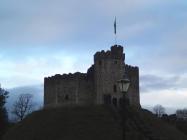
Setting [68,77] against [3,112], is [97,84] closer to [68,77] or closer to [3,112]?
[68,77]

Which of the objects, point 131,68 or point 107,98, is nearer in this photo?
point 107,98

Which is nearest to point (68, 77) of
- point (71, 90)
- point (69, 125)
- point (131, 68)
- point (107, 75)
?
point (71, 90)

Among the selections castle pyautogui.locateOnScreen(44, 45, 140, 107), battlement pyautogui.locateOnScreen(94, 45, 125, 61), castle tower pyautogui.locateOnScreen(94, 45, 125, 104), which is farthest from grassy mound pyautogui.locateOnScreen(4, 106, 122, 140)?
battlement pyautogui.locateOnScreen(94, 45, 125, 61)

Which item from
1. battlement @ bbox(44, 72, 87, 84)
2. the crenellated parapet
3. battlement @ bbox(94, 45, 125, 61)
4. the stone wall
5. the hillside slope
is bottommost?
the hillside slope

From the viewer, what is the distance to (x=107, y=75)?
→ 7288 cm

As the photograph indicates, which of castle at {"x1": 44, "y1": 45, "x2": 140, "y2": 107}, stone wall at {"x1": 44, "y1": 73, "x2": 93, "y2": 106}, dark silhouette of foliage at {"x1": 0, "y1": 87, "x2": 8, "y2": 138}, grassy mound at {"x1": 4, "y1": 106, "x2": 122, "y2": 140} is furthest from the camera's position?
stone wall at {"x1": 44, "y1": 73, "x2": 93, "y2": 106}

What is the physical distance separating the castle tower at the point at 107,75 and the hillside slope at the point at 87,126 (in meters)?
2.08

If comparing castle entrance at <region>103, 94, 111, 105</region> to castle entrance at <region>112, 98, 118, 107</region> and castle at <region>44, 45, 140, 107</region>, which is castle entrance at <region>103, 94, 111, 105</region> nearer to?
castle at <region>44, 45, 140, 107</region>

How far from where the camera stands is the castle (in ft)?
238

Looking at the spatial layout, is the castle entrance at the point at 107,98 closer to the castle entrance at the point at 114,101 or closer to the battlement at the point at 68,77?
the castle entrance at the point at 114,101

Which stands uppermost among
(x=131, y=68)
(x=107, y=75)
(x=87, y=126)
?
(x=131, y=68)

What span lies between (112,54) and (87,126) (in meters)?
13.8

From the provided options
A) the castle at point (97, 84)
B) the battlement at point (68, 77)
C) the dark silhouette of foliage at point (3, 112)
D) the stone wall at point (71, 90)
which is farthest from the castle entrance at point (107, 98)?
the dark silhouette of foliage at point (3, 112)

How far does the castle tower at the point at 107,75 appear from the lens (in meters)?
72.5
